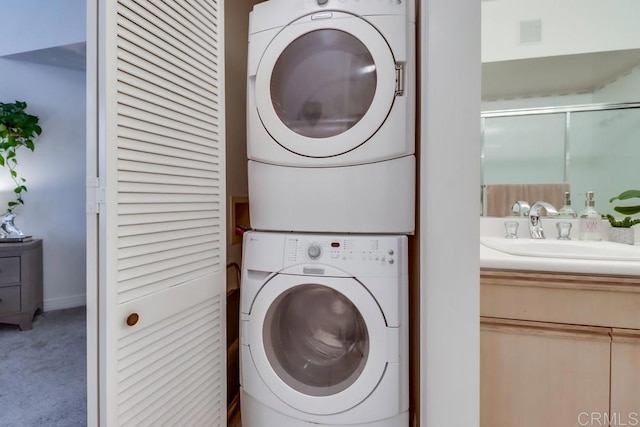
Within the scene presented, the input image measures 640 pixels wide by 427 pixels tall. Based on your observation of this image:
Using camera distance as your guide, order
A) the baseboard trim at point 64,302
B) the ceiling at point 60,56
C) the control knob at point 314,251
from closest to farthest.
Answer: the control knob at point 314,251 < the ceiling at point 60,56 < the baseboard trim at point 64,302

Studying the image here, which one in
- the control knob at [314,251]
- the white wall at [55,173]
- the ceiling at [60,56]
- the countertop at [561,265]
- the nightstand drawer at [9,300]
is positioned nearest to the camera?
the countertop at [561,265]

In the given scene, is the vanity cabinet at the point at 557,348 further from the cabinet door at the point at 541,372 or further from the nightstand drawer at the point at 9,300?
the nightstand drawer at the point at 9,300

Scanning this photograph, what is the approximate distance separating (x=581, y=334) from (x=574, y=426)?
35 cm

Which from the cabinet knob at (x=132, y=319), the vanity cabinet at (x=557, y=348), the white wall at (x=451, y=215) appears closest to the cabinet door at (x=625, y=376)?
the vanity cabinet at (x=557, y=348)

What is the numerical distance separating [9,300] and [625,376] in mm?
3946

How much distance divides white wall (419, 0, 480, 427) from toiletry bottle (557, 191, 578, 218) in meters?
1.12

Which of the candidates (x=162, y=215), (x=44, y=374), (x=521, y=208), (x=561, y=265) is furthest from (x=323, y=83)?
(x=44, y=374)

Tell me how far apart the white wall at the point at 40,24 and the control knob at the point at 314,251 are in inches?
113

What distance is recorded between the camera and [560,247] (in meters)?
1.48

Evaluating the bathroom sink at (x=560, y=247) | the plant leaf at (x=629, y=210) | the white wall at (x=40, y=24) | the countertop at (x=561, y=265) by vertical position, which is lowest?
the countertop at (x=561, y=265)

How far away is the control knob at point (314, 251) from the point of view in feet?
3.79

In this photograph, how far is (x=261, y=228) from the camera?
1.29 meters

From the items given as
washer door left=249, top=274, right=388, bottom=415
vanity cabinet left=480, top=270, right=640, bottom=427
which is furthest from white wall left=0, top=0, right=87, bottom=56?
vanity cabinet left=480, top=270, right=640, bottom=427

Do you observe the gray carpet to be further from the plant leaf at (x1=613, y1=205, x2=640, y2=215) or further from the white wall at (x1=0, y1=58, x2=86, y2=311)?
the plant leaf at (x1=613, y1=205, x2=640, y2=215)
